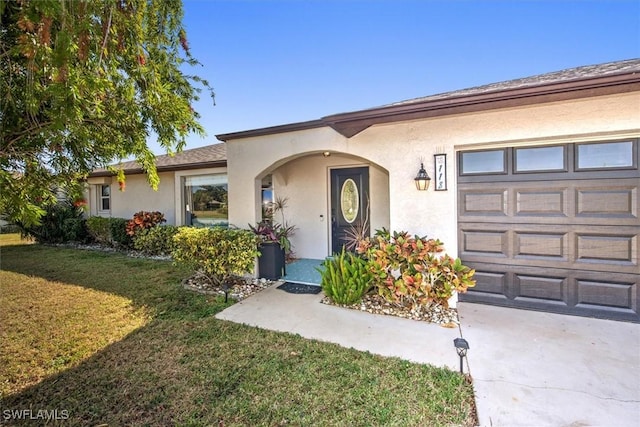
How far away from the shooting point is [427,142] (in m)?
5.20

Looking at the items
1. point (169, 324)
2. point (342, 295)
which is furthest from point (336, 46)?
point (169, 324)

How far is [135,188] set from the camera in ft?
41.4

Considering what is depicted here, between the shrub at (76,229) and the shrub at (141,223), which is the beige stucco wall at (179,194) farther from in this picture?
the shrub at (76,229)

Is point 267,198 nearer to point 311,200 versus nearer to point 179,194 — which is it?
point 311,200

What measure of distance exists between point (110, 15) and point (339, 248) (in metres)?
7.09

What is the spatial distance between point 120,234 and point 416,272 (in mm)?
11168

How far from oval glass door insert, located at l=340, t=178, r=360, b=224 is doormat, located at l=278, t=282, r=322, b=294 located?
273 cm

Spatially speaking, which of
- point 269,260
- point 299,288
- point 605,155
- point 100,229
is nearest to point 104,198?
point 100,229

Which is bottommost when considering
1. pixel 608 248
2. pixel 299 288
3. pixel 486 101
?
pixel 299 288

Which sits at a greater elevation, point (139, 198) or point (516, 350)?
point (139, 198)

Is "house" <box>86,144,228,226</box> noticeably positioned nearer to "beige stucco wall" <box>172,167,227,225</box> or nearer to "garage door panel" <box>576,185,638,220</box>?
"beige stucco wall" <box>172,167,227,225</box>

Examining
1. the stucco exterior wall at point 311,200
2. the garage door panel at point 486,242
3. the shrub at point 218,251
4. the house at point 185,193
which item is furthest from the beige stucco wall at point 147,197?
the garage door panel at point 486,242

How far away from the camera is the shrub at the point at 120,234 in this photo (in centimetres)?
1090

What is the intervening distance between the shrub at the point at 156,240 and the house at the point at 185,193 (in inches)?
49.2
